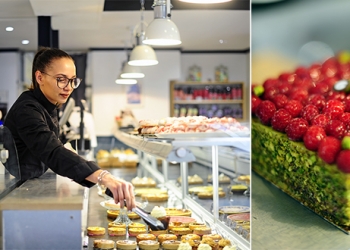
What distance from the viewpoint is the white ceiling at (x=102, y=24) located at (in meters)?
6.48

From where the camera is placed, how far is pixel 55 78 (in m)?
2.52

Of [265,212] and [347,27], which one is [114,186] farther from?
[347,27]

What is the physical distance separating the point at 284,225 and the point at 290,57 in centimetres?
70

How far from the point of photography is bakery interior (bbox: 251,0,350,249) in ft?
7.59

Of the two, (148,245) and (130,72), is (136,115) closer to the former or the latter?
(130,72)

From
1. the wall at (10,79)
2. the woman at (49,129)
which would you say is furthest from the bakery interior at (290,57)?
the wall at (10,79)

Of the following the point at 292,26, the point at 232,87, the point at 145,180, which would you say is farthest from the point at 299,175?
the point at 232,87

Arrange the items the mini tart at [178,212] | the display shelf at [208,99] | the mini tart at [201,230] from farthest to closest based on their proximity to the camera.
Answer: the display shelf at [208,99] < the mini tart at [178,212] < the mini tart at [201,230]

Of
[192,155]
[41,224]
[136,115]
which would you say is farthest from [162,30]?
[136,115]

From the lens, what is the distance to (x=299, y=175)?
2350mm

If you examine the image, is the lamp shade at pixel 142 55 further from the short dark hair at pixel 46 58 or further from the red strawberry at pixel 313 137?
the red strawberry at pixel 313 137

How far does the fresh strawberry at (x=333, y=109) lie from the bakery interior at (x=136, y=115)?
1.28ft

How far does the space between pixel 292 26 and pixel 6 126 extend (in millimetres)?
1379

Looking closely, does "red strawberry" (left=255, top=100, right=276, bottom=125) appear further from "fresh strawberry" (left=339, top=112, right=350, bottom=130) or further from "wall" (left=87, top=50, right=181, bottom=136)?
"wall" (left=87, top=50, right=181, bottom=136)
